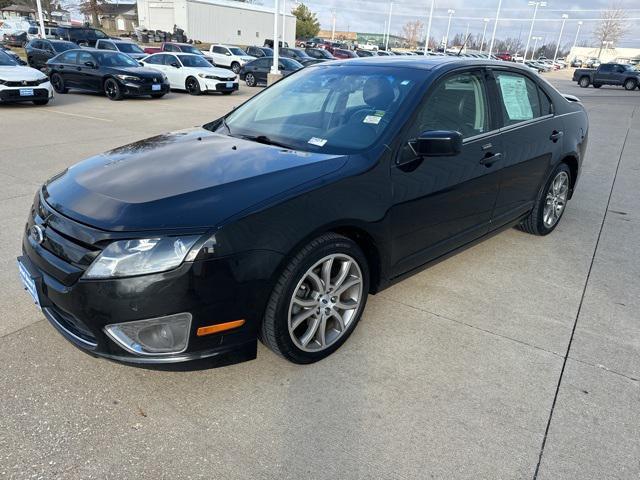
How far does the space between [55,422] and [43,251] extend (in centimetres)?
83

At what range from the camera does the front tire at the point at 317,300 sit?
2518mm

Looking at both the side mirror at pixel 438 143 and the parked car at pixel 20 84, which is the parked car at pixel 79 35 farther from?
the side mirror at pixel 438 143

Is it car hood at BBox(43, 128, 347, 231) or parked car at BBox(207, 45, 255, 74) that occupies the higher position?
car hood at BBox(43, 128, 347, 231)

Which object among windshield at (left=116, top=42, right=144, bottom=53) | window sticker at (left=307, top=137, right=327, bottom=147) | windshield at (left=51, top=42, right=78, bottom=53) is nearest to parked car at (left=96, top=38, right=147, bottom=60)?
windshield at (left=116, top=42, right=144, bottom=53)

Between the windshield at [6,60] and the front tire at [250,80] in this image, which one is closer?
the windshield at [6,60]

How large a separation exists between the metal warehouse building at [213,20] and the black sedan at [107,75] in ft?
134

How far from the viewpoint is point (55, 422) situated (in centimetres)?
233

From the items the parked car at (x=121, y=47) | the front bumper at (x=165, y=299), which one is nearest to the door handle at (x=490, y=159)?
the front bumper at (x=165, y=299)

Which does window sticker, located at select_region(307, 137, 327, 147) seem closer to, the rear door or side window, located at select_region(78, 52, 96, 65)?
the rear door

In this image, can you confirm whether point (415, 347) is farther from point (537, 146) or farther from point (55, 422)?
point (537, 146)

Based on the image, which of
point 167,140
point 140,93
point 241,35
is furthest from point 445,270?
point 241,35

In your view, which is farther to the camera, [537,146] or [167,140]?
[537,146]

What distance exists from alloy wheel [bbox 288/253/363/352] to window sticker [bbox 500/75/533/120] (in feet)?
6.86

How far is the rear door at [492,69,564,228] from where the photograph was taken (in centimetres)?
391
